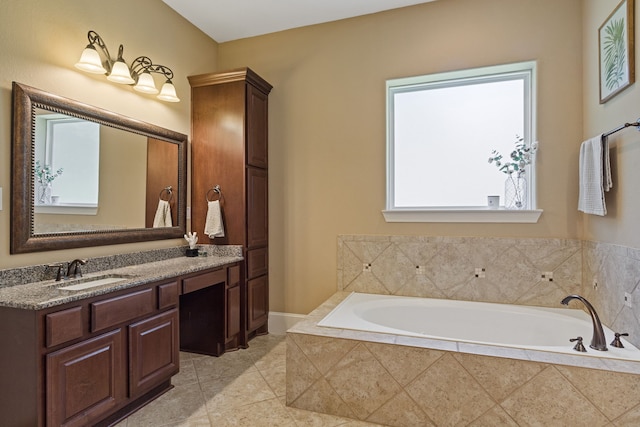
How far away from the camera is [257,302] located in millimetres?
3346

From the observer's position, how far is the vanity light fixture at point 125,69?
7.45 feet

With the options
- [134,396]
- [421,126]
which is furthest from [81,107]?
[421,126]

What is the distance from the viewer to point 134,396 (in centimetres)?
205

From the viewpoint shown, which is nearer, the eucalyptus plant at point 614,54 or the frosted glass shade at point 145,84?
the eucalyptus plant at point 614,54

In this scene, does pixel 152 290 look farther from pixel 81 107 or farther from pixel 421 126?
pixel 421 126

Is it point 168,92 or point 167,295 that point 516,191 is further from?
point 168,92

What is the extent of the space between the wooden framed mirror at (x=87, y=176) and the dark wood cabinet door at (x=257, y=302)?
81 centimetres

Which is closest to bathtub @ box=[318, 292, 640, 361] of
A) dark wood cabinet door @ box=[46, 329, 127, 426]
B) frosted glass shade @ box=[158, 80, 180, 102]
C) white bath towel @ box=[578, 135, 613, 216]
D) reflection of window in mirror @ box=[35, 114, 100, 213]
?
white bath towel @ box=[578, 135, 613, 216]

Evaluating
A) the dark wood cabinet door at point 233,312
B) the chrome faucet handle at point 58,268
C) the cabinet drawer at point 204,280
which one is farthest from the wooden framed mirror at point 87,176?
the dark wood cabinet door at point 233,312

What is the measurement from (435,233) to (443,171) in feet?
1.87

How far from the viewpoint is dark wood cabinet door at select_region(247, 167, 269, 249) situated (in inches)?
126

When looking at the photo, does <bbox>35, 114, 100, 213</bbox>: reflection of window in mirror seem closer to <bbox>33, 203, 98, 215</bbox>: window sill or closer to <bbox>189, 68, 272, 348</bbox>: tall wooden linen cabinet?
<bbox>33, 203, 98, 215</bbox>: window sill

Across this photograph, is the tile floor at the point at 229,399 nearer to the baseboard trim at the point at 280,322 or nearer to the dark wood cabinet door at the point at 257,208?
the baseboard trim at the point at 280,322

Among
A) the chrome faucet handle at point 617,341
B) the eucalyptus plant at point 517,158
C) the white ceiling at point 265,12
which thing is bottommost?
the chrome faucet handle at point 617,341
